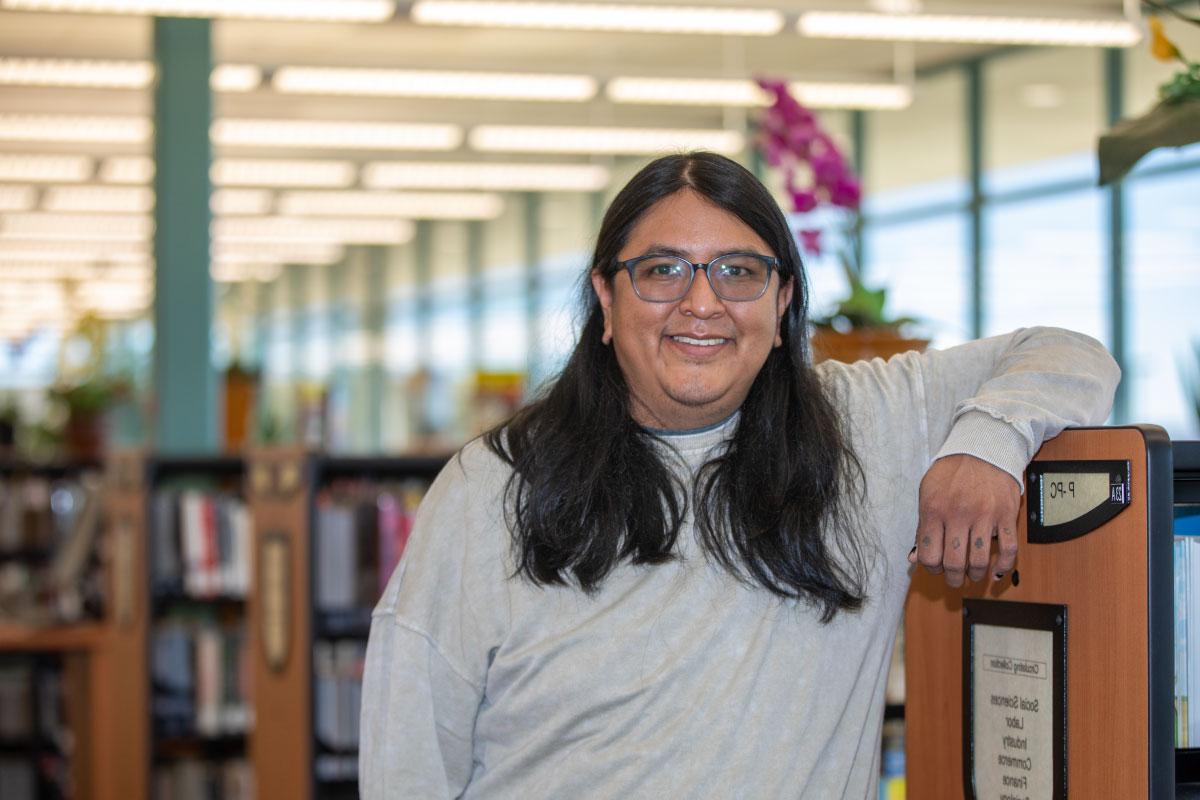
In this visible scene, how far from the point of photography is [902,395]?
1.70m

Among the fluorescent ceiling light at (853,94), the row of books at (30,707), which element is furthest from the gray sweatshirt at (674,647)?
the fluorescent ceiling light at (853,94)

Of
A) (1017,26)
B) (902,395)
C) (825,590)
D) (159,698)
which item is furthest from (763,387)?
(1017,26)

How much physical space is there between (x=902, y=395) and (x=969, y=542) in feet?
0.88

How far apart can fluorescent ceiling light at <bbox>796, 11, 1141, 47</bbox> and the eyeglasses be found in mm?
4298

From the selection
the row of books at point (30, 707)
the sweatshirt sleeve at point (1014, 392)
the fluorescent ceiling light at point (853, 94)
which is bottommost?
the row of books at point (30, 707)

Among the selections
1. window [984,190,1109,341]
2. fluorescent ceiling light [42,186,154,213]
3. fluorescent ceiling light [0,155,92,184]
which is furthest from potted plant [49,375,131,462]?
window [984,190,1109,341]

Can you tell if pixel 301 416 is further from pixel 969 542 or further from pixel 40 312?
pixel 40 312

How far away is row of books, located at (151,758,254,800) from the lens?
4.82 metres

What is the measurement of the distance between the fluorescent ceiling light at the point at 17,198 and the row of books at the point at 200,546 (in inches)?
266

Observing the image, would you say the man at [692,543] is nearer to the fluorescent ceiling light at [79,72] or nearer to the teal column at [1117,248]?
the fluorescent ceiling light at [79,72]

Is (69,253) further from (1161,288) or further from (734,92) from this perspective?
(1161,288)

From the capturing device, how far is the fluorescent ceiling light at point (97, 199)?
34.8 feet

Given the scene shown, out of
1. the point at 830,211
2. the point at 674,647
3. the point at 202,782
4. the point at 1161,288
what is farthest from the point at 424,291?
the point at 674,647

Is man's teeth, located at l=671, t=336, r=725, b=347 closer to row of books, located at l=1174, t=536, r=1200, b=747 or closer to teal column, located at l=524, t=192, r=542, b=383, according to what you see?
row of books, located at l=1174, t=536, r=1200, b=747
